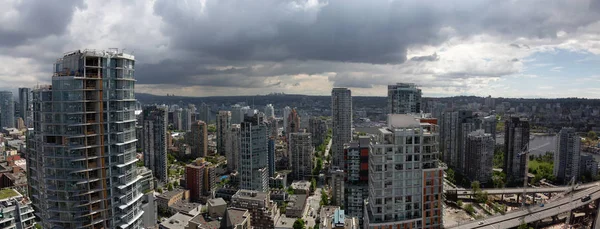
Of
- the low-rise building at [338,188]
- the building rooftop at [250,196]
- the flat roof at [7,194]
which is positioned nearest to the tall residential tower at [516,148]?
A: the low-rise building at [338,188]

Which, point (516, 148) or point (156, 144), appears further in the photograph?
point (156, 144)

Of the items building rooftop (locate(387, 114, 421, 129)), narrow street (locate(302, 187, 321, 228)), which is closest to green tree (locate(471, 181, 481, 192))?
narrow street (locate(302, 187, 321, 228))

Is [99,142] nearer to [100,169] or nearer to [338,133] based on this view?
[100,169]

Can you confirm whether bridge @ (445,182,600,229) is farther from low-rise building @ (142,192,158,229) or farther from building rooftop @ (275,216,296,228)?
low-rise building @ (142,192,158,229)

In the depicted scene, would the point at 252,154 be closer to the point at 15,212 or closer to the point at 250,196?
the point at 250,196

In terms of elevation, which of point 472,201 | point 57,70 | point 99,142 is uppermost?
point 57,70

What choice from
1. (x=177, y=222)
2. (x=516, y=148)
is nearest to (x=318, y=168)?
(x=516, y=148)

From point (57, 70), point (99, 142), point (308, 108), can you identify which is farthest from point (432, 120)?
point (308, 108)
